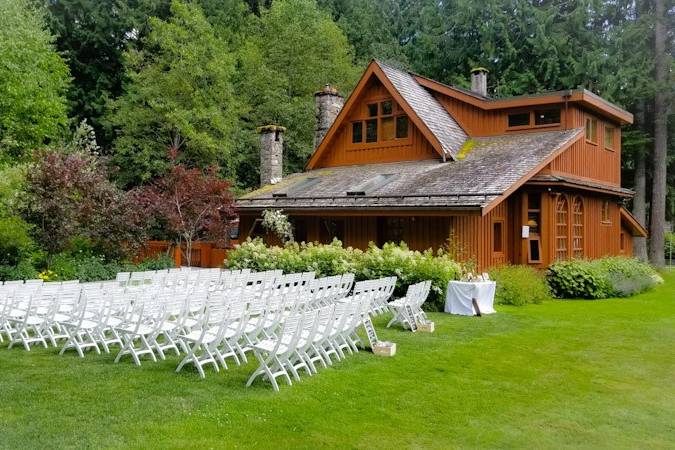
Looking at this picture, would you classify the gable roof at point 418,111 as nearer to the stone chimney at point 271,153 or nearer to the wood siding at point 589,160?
the stone chimney at point 271,153

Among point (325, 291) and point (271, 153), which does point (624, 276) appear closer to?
point (325, 291)

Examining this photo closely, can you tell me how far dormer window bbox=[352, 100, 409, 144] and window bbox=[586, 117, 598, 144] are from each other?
6425 mm

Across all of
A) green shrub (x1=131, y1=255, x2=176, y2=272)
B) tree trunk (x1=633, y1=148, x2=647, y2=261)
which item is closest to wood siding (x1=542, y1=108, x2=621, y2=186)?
tree trunk (x1=633, y1=148, x2=647, y2=261)

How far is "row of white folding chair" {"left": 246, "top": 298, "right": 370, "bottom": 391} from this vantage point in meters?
6.84

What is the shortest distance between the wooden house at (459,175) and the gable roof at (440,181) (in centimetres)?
5

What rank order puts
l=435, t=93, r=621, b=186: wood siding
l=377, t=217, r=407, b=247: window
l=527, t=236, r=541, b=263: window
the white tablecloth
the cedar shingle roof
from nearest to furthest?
the white tablecloth
l=527, t=236, r=541, b=263: window
l=377, t=217, r=407, b=247: window
l=435, t=93, r=621, b=186: wood siding
the cedar shingle roof

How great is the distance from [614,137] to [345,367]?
19345 millimetres

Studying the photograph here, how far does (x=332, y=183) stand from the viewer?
70.0 feet

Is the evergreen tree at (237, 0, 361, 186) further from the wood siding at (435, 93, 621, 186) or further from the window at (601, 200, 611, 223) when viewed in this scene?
the window at (601, 200, 611, 223)

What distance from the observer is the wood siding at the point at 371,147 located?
21516 mm

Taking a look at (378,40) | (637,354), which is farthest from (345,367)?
(378,40)

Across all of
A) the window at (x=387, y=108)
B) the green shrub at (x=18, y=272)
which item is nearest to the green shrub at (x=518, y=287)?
the window at (x=387, y=108)

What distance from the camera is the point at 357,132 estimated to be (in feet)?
78.0

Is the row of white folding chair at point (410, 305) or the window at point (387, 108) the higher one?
the window at point (387, 108)
